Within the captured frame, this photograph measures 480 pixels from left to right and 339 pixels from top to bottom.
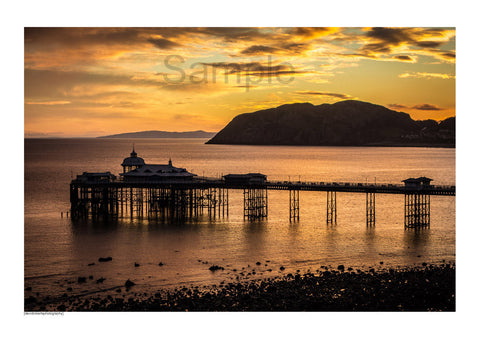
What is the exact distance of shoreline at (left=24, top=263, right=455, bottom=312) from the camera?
32188mm

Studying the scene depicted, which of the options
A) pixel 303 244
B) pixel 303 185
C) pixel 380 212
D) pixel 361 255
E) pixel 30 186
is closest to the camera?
pixel 361 255

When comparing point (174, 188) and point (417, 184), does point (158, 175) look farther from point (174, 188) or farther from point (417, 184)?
point (417, 184)

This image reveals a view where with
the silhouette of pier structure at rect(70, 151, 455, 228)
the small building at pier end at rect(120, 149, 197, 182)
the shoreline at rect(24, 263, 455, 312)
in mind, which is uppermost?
the small building at pier end at rect(120, 149, 197, 182)

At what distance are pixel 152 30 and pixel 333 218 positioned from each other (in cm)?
3121

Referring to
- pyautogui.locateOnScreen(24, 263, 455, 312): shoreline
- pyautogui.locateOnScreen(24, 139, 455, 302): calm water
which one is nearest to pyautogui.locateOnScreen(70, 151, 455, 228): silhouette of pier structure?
pyautogui.locateOnScreen(24, 139, 455, 302): calm water

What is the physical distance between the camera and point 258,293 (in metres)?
34.4

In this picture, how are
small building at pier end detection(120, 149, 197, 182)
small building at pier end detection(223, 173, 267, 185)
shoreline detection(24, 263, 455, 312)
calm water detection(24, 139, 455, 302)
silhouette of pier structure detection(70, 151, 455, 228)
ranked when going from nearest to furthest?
shoreline detection(24, 263, 455, 312) < calm water detection(24, 139, 455, 302) < silhouette of pier structure detection(70, 151, 455, 228) < small building at pier end detection(223, 173, 267, 185) < small building at pier end detection(120, 149, 197, 182)

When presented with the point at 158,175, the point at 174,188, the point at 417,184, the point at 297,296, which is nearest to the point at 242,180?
the point at 174,188

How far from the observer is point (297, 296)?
33656 mm

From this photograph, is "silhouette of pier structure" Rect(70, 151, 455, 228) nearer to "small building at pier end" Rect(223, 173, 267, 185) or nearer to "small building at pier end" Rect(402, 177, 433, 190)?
"small building at pier end" Rect(223, 173, 267, 185)

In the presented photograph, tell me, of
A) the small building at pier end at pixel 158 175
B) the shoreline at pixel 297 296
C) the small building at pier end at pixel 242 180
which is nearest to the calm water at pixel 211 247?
the shoreline at pixel 297 296

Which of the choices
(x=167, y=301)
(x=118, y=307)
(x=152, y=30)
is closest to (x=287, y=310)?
(x=167, y=301)

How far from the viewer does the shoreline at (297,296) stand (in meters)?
32.2

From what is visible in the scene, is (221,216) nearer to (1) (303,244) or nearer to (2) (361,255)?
(1) (303,244)
